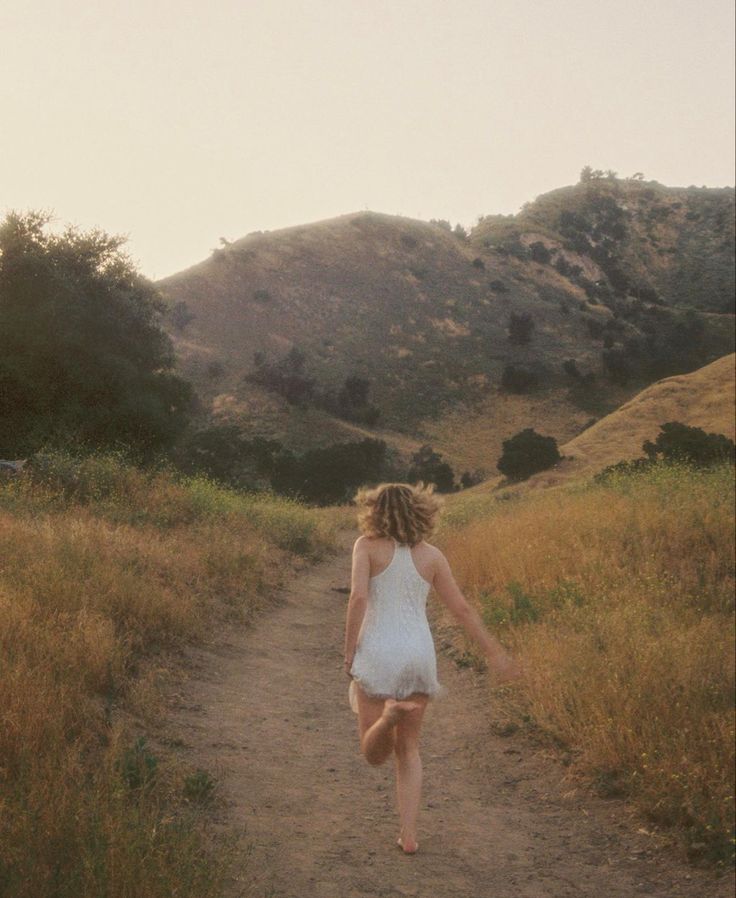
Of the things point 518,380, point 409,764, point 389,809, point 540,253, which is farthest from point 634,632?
point 540,253

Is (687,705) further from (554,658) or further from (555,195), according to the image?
(555,195)

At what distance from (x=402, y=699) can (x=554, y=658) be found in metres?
3.32

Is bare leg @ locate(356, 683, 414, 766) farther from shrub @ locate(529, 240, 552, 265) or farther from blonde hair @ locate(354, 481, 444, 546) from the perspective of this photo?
shrub @ locate(529, 240, 552, 265)

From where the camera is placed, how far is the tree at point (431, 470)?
145 feet

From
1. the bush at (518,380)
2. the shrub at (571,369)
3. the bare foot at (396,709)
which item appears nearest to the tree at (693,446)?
the bare foot at (396,709)

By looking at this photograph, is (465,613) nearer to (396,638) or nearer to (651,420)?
(396,638)

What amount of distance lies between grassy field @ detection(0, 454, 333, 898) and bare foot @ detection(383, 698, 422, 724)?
97 cm

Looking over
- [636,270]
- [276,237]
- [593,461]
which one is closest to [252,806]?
[593,461]

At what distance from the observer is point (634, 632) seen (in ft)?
24.0

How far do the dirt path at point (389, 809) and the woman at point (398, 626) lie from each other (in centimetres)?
50

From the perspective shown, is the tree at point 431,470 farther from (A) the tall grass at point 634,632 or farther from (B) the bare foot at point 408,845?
(B) the bare foot at point 408,845

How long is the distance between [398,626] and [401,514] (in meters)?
0.58

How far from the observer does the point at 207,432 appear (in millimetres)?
43344

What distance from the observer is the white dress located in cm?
431
